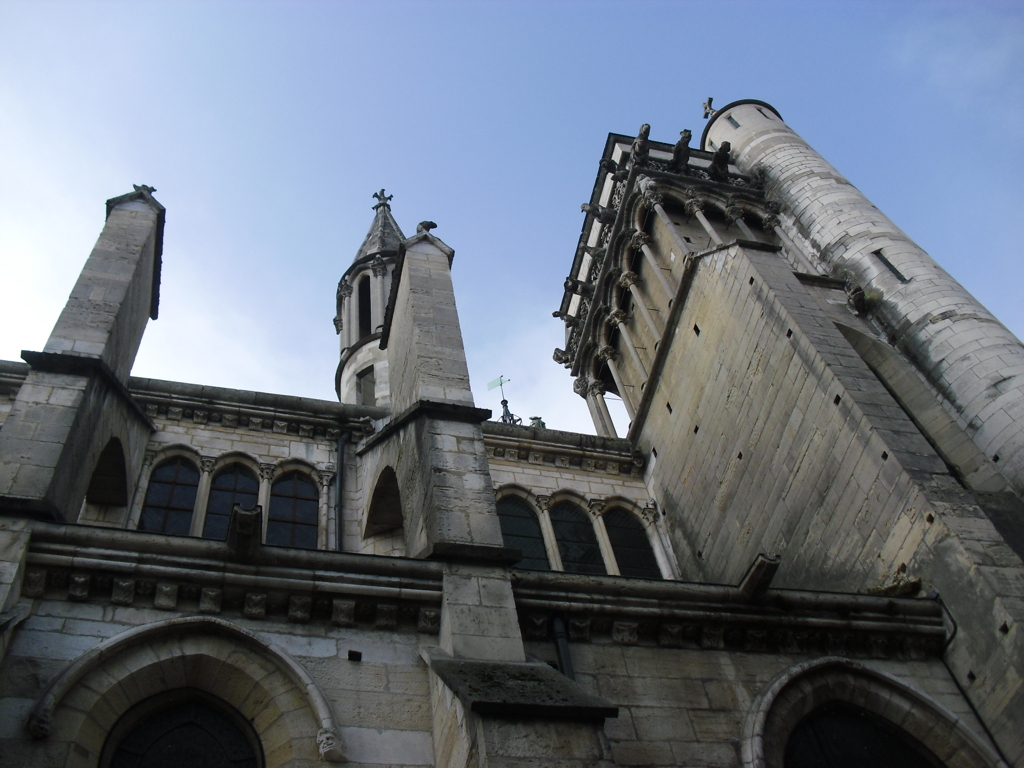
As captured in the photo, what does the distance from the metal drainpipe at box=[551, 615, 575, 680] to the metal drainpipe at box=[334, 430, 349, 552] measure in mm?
3665

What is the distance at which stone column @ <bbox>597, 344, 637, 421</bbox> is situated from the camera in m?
17.3

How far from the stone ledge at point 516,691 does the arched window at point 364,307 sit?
12.1 meters

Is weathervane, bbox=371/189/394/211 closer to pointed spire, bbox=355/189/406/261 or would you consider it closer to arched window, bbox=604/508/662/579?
pointed spire, bbox=355/189/406/261

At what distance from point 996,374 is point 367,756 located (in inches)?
358

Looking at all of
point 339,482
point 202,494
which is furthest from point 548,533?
point 202,494

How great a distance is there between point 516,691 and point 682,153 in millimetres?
14871

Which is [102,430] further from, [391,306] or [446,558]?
[391,306]

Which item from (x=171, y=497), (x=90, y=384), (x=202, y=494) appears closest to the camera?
(x=90, y=384)

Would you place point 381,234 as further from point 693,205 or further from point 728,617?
point 728,617

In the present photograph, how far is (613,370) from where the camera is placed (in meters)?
18.4

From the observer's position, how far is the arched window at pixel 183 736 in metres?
6.05

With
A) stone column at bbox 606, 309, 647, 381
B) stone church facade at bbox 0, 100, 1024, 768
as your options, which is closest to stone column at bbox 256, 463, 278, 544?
stone church facade at bbox 0, 100, 1024, 768

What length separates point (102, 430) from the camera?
8570mm

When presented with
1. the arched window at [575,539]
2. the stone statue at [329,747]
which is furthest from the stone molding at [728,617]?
the arched window at [575,539]
